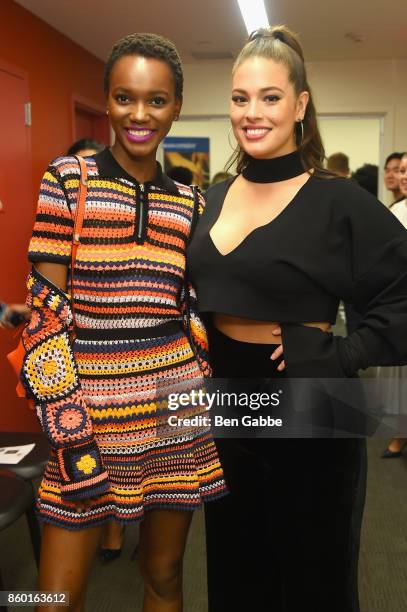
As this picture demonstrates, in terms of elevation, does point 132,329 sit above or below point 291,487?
above

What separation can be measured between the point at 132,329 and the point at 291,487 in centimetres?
53

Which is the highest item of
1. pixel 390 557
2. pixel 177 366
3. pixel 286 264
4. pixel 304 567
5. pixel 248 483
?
pixel 286 264

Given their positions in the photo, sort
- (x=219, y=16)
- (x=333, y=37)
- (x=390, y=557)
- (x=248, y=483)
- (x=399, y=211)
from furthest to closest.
A: (x=333, y=37)
(x=219, y=16)
(x=399, y=211)
(x=390, y=557)
(x=248, y=483)

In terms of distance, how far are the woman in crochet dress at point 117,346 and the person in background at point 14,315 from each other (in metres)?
0.08

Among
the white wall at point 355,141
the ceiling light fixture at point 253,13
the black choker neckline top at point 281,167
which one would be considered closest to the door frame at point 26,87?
the ceiling light fixture at point 253,13

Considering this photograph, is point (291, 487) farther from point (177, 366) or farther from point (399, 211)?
point (399, 211)

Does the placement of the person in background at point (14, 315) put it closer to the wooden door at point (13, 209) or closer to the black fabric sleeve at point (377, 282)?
the black fabric sleeve at point (377, 282)

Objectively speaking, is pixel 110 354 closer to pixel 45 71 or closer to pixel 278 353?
pixel 278 353

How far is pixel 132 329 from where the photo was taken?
4.35 ft

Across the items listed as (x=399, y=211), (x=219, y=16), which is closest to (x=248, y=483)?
(x=399, y=211)

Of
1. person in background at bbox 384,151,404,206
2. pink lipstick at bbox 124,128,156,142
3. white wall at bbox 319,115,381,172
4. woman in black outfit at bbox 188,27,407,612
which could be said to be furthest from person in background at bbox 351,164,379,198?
pink lipstick at bbox 124,128,156,142

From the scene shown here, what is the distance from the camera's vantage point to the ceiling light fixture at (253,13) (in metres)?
4.42

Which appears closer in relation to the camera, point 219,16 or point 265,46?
point 265,46

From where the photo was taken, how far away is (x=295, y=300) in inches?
55.3
